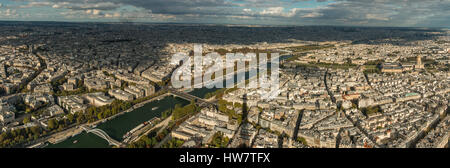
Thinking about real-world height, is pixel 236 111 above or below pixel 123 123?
above

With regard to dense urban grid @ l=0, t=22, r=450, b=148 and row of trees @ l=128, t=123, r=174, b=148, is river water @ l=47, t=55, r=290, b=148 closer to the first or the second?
dense urban grid @ l=0, t=22, r=450, b=148

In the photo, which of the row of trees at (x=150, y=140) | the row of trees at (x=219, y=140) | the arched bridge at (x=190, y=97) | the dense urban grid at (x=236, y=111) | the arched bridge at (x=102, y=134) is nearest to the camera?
the row of trees at (x=219, y=140)

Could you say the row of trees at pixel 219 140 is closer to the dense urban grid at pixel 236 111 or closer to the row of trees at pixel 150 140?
the dense urban grid at pixel 236 111

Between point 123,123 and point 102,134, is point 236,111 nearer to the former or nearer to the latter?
point 123,123

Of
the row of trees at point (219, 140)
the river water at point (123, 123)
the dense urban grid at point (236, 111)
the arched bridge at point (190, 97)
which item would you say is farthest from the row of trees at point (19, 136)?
the arched bridge at point (190, 97)

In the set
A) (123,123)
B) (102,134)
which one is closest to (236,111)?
(123,123)

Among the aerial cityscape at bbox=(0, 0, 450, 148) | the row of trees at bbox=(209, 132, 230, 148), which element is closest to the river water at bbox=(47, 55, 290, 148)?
the aerial cityscape at bbox=(0, 0, 450, 148)

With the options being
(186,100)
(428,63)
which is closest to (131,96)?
(186,100)

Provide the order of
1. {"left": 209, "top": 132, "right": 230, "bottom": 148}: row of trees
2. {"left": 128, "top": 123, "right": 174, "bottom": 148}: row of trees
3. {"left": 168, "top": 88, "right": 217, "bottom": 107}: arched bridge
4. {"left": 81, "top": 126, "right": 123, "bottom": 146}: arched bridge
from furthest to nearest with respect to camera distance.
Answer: {"left": 168, "top": 88, "right": 217, "bottom": 107}: arched bridge, {"left": 81, "top": 126, "right": 123, "bottom": 146}: arched bridge, {"left": 128, "top": 123, "right": 174, "bottom": 148}: row of trees, {"left": 209, "top": 132, "right": 230, "bottom": 148}: row of trees

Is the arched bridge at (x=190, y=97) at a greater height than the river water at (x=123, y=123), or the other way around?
the arched bridge at (x=190, y=97)

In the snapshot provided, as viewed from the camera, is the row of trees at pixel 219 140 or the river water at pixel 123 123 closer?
the row of trees at pixel 219 140

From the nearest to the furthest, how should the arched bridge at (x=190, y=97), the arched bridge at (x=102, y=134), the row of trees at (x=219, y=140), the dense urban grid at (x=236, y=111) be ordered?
the row of trees at (x=219, y=140), the dense urban grid at (x=236, y=111), the arched bridge at (x=102, y=134), the arched bridge at (x=190, y=97)
